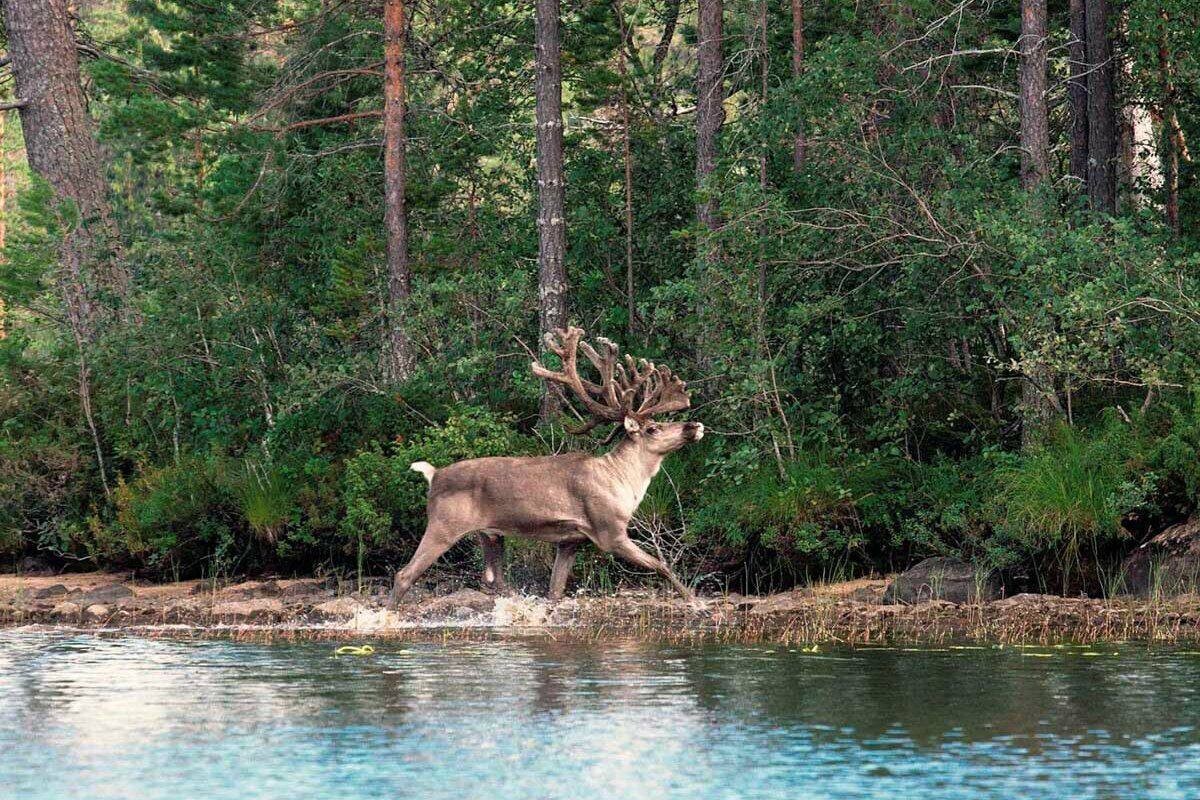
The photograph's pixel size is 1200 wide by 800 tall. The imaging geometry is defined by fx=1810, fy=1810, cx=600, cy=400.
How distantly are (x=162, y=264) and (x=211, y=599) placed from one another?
7.56 metres

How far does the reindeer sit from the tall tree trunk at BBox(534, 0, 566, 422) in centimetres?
548

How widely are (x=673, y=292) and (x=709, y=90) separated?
13.5 feet

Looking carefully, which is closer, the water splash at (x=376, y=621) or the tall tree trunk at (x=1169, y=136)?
the water splash at (x=376, y=621)

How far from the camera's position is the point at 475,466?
54.6 ft

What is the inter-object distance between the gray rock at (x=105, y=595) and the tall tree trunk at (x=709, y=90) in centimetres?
850

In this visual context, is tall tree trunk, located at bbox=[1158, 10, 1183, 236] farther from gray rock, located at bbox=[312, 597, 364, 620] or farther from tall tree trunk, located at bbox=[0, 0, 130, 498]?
tall tree trunk, located at bbox=[0, 0, 130, 498]

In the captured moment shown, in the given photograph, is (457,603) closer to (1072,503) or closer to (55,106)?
(1072,503)

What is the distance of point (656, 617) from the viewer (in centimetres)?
1620

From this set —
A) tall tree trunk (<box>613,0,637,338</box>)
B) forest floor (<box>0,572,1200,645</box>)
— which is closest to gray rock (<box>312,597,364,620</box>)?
forest floor (<box>0,572,1200,645</box>)

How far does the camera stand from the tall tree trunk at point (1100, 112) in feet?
73.9

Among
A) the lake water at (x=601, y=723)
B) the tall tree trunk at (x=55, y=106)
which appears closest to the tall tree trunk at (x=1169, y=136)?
the lake water at (x=601, y=723)

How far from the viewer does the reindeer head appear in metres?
16.9

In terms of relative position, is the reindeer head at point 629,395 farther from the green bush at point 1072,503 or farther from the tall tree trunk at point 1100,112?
the tall tree trunk at point 1100,112

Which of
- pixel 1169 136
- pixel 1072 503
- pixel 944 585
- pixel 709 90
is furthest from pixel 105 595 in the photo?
pixel 1169 136
